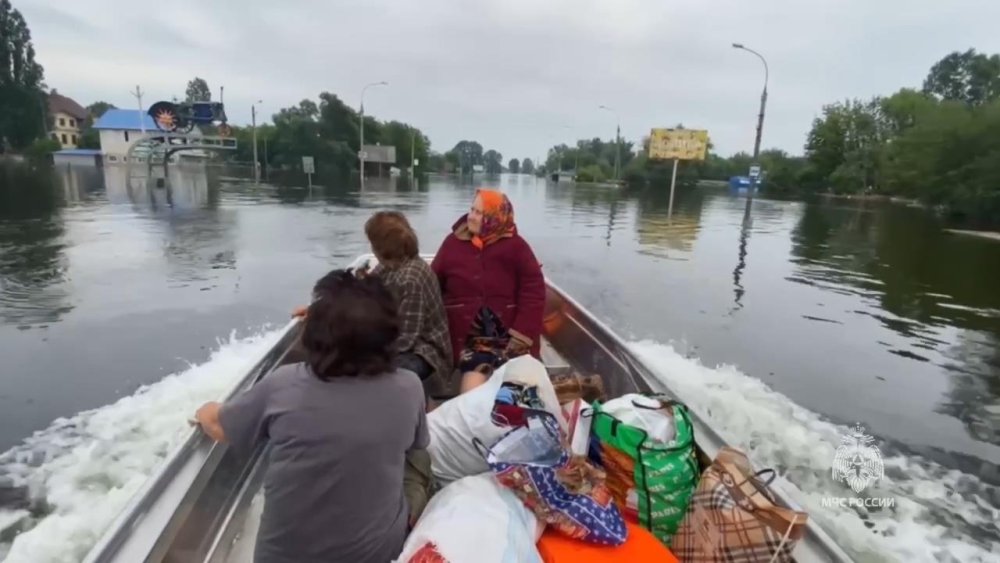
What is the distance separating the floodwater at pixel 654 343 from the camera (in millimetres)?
3619

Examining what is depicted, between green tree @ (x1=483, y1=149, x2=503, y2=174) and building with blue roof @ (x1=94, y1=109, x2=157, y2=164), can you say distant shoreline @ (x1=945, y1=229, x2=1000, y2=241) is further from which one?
green tree @ (x1=483, y1=149, x2=503, y2=174)

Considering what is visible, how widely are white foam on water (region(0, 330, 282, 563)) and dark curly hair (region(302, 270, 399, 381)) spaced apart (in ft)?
4.39

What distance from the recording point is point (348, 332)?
151 centimetres

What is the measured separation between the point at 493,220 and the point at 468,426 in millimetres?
1525

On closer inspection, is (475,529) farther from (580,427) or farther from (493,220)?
(493,220)

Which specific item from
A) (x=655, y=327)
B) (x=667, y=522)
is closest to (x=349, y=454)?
(x=667, y=522)

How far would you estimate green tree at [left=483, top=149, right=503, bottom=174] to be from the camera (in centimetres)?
16901

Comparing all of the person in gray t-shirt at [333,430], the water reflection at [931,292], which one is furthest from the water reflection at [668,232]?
the person in gray t-shirt at [333,430]

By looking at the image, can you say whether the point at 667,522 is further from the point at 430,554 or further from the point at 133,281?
the point at 133,281

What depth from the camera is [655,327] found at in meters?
7.60

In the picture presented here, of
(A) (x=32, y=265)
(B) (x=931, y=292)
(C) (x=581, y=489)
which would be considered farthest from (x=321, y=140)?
(C) (x=581, y=489)

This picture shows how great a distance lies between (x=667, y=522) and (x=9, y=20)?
298 feet

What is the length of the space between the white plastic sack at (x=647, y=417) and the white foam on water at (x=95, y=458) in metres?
1.83

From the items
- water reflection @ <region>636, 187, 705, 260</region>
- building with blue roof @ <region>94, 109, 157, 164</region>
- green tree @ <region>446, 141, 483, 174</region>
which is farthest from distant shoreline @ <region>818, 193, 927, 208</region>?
green tree @ <region>446, 141, 483, 174</region>
